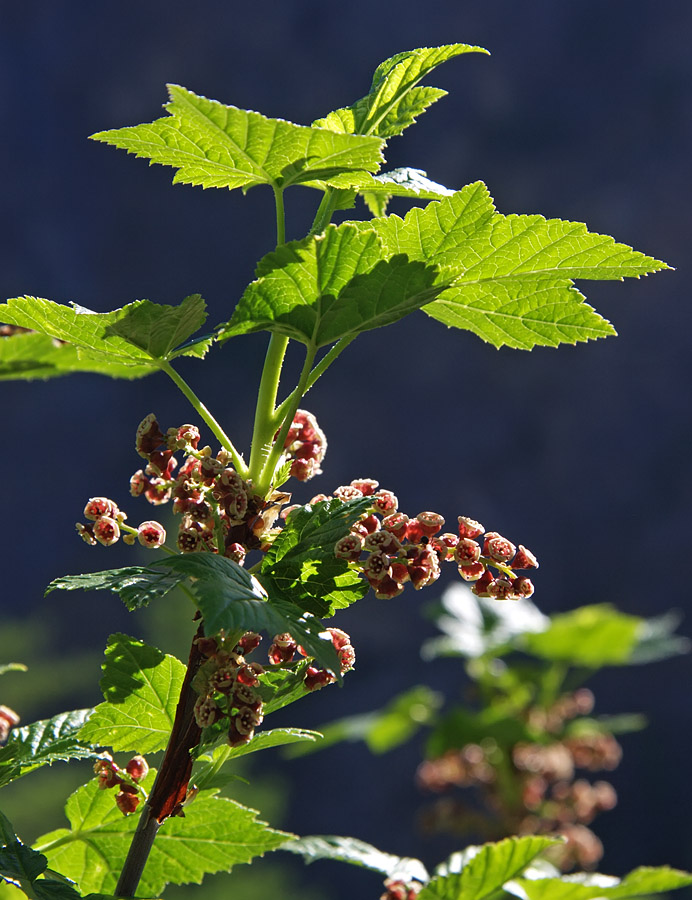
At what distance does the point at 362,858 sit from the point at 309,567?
0.32m

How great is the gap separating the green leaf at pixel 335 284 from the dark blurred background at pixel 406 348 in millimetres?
5440

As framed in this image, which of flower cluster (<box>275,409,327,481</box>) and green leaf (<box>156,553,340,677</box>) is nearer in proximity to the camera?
green leaf (<box>156,553,340,677</box>)

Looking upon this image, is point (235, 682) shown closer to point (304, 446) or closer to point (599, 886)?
point (304, 446)

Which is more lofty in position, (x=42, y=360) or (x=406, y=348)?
(x=406, y=348)

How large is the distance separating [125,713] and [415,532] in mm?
181

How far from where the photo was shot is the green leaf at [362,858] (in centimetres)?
60

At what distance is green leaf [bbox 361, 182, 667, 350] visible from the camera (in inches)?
16.9

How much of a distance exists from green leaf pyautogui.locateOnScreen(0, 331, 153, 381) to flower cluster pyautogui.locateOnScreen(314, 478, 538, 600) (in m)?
0.15

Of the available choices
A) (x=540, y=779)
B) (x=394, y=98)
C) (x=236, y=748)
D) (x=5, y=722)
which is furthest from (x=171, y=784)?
(x=540, y=779)

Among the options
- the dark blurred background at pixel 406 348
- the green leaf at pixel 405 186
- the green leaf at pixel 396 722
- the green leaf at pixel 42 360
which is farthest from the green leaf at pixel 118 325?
the dark blurred background at pixel 406 348

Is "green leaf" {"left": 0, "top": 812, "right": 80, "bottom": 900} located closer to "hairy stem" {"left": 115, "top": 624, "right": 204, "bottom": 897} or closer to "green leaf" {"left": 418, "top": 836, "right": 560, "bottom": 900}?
"hairy stem" {"left": 115, "top": 624, "right": 204, "bottom": 897}

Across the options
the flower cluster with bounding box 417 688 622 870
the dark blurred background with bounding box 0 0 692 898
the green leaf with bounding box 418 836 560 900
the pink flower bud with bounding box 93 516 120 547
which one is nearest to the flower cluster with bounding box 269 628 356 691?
the pink flower bud with bounding box 93 516 120 547

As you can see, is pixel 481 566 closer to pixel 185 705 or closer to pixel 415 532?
pixel 415 532

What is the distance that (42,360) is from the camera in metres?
0.46
